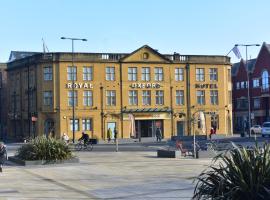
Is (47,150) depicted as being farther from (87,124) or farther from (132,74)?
(132,74)

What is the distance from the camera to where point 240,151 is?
10352mm

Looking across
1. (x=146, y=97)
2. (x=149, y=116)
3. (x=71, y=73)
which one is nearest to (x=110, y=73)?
(x=71, y=73)

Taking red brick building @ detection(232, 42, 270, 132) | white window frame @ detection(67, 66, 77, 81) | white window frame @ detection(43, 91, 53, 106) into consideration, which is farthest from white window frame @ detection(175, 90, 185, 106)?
red brick building @ detection(232, 42, 270, 132)

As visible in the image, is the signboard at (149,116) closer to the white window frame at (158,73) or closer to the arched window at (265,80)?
the white window frame at (158,73)

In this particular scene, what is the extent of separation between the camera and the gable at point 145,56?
70.6 metres

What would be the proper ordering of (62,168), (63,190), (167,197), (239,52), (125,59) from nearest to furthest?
(167,197) < (63,190) < (62,168) < (239,52) < (125,59)

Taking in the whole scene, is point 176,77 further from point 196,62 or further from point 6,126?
point 6,126

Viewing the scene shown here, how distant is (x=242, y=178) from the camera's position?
9.80 meters

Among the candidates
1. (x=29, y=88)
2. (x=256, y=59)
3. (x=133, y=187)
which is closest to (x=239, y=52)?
(x=29, y=88)

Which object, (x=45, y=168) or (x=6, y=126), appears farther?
Answer: (x=6, y=126)

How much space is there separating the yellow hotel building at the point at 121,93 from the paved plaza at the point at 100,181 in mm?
39675

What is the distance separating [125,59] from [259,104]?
95.2 ft

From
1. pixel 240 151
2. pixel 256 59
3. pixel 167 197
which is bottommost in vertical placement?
pixel 167 197

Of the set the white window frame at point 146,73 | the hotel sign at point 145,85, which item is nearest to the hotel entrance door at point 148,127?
the hotel sign at point 145,85
